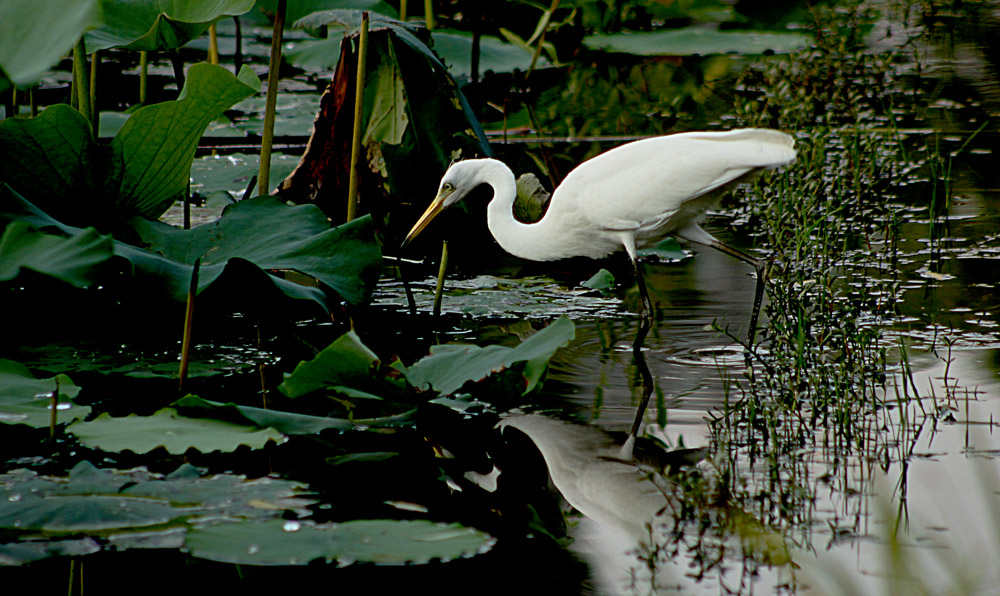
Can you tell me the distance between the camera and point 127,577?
6.72 feet

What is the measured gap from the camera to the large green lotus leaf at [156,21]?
3.03 metres

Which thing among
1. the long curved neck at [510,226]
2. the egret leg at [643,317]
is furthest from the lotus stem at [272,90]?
the egret leg at [643,317]

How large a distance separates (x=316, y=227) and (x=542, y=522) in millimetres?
1244

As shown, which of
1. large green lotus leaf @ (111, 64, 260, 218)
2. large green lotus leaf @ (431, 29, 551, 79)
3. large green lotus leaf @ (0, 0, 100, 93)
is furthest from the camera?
large green lotus leaf @ (431, 29, 551, 79)

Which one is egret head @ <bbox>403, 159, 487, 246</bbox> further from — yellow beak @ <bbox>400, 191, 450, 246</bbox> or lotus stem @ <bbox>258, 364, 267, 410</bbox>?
lotus stem @ <bbox>258, 364, 267, 410</bbox>

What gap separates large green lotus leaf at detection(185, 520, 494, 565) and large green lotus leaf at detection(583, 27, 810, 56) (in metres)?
7.79

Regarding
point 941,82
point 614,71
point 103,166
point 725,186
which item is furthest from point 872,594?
point 614,71

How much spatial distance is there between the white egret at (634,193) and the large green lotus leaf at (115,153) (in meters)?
1.22

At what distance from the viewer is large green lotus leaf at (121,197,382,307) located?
278 cm

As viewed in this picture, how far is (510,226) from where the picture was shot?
Answer: 4168mm

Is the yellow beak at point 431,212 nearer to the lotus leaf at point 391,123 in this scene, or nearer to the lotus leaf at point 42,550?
the lotus leaf at point 391,123

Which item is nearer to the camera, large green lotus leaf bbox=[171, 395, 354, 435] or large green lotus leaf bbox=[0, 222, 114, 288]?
large green lotus leaf bbox=[0, 222, 114, 288]

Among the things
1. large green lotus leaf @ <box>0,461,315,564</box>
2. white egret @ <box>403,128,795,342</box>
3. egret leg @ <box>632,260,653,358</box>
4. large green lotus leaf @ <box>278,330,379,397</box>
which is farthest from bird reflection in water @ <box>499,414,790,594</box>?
white egret @ <box>403,128,795,342</box>

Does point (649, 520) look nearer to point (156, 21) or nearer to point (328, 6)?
point (156, 21)
